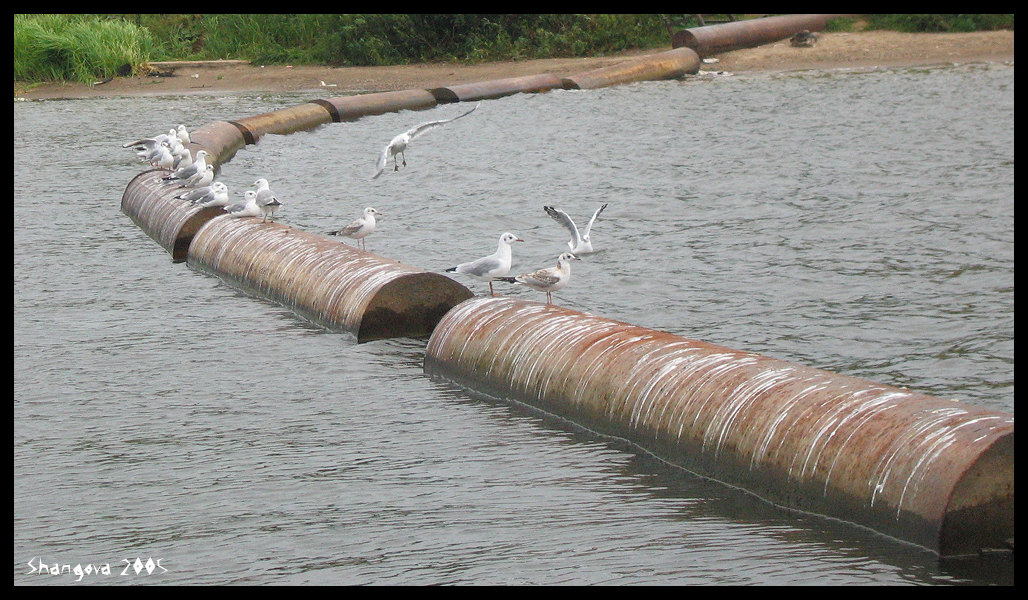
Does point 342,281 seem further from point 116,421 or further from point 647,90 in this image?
point 647,90

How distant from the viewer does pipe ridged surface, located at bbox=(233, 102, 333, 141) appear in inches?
1064

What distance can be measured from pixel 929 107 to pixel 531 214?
10449 millimetres

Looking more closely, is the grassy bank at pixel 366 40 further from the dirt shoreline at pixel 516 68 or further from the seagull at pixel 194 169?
the seagull at pixel 194 169

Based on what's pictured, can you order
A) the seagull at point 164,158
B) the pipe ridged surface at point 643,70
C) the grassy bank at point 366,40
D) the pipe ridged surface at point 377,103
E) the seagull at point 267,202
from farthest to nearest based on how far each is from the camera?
1. the grassy bank at point 366,40
2. the pipe ridged surface at point 643,70
3. the pipe ridged surface at point 377,103
4. the seagull at point 164,158
5. the seagull at point 267,202

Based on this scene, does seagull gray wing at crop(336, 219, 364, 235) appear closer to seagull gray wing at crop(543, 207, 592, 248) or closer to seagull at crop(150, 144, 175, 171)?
seagull gray wing at crop(543, 207, 592, 248)

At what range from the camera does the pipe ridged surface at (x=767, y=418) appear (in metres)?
6.16

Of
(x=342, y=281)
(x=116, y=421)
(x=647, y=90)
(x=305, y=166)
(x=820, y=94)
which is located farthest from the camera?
(x=647, y=90)

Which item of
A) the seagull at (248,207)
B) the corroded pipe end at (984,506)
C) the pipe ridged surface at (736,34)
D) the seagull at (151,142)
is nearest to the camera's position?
the corroded pipe end at (984,506)

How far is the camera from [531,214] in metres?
18.2

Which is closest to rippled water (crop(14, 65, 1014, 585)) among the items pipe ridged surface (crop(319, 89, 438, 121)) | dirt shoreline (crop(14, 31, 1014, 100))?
pipe ridged surface (crop(319, 89, 438, 121))

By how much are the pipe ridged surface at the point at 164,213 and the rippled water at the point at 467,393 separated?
251 millimetres

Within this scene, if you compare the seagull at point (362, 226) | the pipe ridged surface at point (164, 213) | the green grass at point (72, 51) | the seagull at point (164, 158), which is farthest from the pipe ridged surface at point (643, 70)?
the seagull at point (362, 226)

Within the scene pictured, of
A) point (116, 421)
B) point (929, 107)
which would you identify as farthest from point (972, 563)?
point (929, 107)

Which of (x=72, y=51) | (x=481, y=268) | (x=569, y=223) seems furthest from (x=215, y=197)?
(x=72, y=51)
